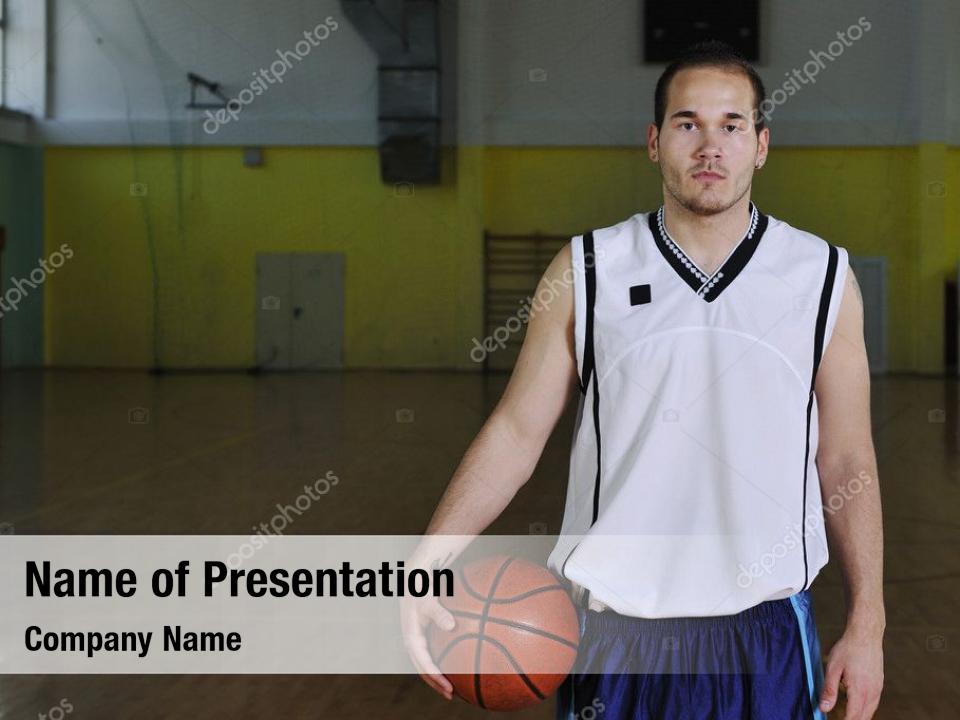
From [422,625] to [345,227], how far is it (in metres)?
14.2

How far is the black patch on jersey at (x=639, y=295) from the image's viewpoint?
4.78 ft

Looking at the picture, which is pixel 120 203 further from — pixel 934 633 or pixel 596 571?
pixel 596 571

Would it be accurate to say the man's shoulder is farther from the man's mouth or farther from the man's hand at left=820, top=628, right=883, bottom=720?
the man's hand at left=820, top=628, right=883, bottom=720

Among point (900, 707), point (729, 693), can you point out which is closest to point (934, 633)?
point (900, 707)

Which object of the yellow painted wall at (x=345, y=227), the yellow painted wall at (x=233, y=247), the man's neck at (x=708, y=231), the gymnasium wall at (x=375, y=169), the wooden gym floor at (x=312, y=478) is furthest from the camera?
the yellow painted wall at (x=233, y=247)

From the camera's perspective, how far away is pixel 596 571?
1.42 meters

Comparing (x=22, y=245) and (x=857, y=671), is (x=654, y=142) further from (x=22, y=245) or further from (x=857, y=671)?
(x=22, y=245)

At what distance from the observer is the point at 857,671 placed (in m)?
1.38

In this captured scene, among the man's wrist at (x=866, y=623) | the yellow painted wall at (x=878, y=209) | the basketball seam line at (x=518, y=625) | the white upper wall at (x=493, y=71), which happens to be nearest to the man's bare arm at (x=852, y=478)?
the man's wrist at (x=866, y=623)

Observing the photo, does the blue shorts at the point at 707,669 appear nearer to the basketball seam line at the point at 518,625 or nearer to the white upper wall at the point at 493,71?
the basketball seam line at the point at 518,625

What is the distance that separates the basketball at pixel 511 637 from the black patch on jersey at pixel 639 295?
1.29 feet

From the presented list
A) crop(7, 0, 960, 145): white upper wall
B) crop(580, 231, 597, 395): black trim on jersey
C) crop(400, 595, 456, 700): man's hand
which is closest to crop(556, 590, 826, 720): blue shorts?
crop(400, 595, 456, 700): man's hand

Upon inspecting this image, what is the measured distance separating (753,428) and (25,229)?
16047mm

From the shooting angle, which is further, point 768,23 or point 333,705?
point 768,23
